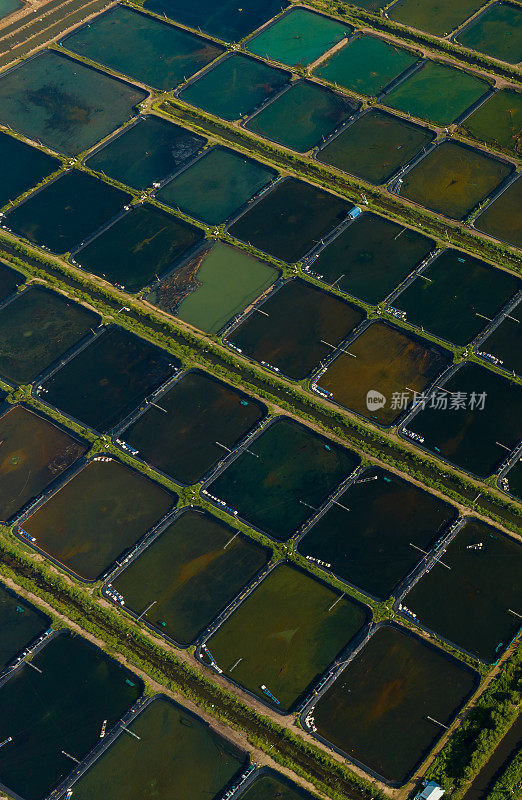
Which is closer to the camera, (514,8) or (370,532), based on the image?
(370,532)

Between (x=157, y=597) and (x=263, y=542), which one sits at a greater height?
(x=263, y=542)

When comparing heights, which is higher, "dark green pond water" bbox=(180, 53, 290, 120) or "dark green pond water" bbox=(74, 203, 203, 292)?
"dark green pond water" bbox=(180, 53, 290, 120)

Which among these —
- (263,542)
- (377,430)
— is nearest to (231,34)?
(377,430)

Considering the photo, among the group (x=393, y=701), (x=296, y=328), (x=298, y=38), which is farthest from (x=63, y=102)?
(x=393, y=701)

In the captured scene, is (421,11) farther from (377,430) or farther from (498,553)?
(498,553)

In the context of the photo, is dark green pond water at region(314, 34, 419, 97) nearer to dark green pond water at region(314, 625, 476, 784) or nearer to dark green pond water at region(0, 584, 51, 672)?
dark green pond water at region(314, 625, 476, 784)

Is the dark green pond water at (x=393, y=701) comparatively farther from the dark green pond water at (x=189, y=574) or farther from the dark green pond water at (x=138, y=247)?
the dark green pond water at (x=138, y=247)

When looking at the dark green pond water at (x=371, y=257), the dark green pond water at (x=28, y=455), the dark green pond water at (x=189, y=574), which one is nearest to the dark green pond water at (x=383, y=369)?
the dark green pond water at (x=371, y=257)

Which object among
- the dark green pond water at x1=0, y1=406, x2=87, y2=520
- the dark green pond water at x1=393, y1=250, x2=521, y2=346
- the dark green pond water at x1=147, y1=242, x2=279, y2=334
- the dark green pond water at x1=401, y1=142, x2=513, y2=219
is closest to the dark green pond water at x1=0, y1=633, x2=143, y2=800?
the dark green pond water at x1=0, y1=406, x2=87, y2=520
